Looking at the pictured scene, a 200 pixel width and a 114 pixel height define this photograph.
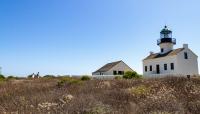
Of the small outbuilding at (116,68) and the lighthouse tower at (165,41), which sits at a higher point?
the lighthouse tower at (165,41)

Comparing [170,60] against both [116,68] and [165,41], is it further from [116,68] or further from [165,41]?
[116,68]

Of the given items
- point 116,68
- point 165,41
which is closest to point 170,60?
point 165,41

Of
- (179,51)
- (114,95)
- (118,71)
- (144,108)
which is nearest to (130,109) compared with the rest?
(144,108)

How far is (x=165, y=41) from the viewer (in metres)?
47.6

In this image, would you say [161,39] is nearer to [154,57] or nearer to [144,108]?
[154,57]

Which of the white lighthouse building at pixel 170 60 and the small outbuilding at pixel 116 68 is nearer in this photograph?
the white lighthouse building at pixel 170 60

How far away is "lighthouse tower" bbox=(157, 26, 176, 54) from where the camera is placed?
47.5 m

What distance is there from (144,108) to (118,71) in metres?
43.7

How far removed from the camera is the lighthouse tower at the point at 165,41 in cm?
4750

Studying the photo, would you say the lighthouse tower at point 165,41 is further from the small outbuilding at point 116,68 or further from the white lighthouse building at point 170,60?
the small outbuilding at point 116,68

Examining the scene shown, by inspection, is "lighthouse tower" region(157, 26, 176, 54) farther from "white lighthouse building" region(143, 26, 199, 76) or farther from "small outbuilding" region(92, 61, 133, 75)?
"small outbuilding" region(92, 61, 133, 75)

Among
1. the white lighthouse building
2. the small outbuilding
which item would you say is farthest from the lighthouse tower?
the small outbuilding

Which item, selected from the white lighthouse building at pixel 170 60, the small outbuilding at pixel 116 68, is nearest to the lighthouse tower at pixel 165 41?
the white lighthouse building at pixel 170 60

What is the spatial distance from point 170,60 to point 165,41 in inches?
185
